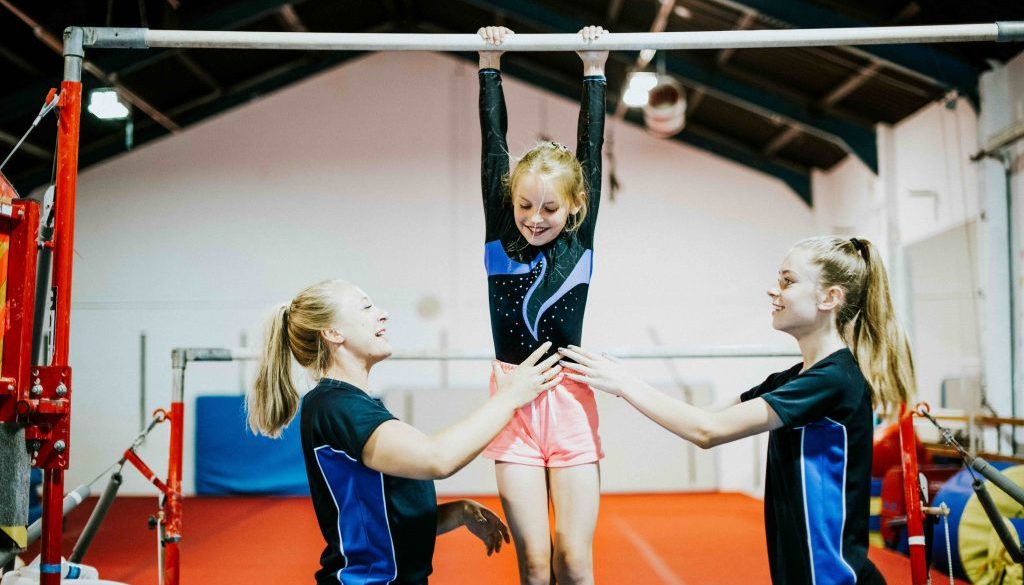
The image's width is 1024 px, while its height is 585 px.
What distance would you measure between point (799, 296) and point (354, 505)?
4.54 feet

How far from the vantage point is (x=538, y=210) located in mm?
2395

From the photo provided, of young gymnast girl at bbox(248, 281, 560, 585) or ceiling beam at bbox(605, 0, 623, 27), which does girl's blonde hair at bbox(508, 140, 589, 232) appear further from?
ceiling beam at bbox(605, 0, 623, 27)

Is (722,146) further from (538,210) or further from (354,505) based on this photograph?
(354,505)

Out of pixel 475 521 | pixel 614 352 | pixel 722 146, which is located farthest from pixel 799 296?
pixel 722 146

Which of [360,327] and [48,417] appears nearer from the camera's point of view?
[48,417]

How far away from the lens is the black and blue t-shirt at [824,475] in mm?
2129

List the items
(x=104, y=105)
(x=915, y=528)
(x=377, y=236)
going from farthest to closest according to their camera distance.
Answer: (x=377, y=236)
(x=104, y=105)
(x=915, y=528)

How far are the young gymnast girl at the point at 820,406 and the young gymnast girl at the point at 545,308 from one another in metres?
0.18

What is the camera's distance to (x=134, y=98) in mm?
9922

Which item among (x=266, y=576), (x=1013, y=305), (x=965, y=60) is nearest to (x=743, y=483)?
(x=1013, y=305)

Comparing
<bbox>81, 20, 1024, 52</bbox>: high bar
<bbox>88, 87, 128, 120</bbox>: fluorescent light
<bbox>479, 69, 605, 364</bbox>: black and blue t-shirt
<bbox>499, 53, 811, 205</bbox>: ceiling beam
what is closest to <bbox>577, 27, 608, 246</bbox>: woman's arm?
<bbox>479, 69, 605, 364</bbox>: black and blue t-shirt

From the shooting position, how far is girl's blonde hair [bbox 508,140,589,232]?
2387 millimetres

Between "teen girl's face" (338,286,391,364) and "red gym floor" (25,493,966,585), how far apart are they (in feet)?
9.84

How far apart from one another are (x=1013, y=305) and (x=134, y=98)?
32.4 ft
